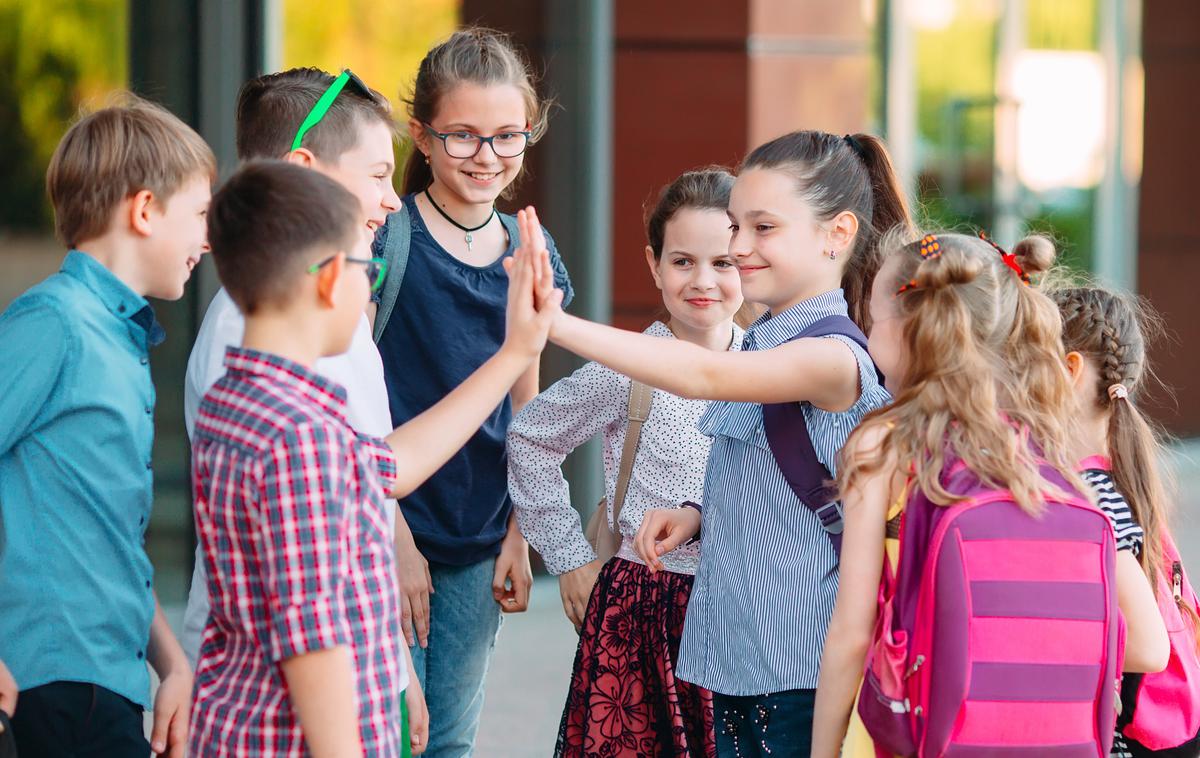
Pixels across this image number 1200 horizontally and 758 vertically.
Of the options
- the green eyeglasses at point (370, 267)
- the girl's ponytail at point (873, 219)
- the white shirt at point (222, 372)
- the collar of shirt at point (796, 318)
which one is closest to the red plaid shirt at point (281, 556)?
the green eyeglasses at point (370, 267)

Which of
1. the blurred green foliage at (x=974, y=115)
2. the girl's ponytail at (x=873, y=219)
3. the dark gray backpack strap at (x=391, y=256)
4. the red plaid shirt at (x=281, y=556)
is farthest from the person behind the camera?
the blurred green foliage at (x=974, y=115)

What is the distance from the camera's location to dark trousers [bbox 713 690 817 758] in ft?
8.25

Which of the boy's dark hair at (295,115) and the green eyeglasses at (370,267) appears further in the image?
the boy's dark hair at (295,115)

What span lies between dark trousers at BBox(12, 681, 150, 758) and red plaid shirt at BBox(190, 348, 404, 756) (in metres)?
0.34

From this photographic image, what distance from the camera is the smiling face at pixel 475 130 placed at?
2.97m

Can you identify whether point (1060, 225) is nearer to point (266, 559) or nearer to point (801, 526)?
point (801, 526)

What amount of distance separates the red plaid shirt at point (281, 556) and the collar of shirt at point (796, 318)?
0.89 m

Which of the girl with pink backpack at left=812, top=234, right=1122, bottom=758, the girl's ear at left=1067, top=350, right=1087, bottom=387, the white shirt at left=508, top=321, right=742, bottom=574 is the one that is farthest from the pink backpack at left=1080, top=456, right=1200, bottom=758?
Result: the white shirt at left=508, top=321, right=742, bottom=574

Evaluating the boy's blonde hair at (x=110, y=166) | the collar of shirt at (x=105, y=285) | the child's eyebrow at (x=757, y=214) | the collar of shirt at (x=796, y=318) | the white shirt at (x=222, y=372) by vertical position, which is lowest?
the white shirt at (x=222, y=372)

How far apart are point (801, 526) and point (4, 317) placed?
134 cm

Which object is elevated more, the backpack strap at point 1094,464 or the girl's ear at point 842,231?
the girl's ear at point 842,231

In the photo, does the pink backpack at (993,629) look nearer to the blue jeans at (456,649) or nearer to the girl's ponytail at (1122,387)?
the girl's ponytail at (1122,387)

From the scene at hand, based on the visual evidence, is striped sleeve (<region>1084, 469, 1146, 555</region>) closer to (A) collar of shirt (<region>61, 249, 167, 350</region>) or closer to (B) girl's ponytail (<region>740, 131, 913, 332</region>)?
(B) girl's ponytail (<region>740, 131, 913, 332</region>)

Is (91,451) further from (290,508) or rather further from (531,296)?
(531,296)
